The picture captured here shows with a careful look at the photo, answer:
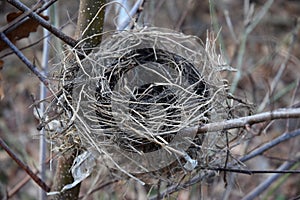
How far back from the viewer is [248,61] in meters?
4.84

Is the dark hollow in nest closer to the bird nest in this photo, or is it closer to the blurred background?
the bird nest

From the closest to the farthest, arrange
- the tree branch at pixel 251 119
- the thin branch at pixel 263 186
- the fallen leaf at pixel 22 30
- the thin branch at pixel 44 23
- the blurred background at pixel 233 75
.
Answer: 1. the tree branch at pixel 251 119
2. the thin branch at pixel 44 23
3. the fallen leaf at pixel 22 30
4. the thin branch at pixel 263 186
5. the blurred background at pixel 233 75

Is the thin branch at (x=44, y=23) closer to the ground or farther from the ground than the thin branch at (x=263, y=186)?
farther from the ground

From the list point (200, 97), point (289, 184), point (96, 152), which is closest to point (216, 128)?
point (200, 97)

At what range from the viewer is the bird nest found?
56.6 inches

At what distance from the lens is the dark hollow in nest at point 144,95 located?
1.44 m

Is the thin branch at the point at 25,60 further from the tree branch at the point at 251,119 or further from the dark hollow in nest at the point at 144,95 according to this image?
the tree branch at the point at 251,119

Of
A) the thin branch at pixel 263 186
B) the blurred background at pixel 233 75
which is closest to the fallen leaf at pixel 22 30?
the thin branch at pixel 263 186

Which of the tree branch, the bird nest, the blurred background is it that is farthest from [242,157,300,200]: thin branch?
the blurred background

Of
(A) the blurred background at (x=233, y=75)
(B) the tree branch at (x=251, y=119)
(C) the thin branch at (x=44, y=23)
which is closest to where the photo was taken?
(B) the tree branch at (x=251, y=119)

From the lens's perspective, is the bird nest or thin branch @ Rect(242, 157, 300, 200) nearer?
the bird nest

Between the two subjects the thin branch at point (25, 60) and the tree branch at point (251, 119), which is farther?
the thin branch at point (25, 60)

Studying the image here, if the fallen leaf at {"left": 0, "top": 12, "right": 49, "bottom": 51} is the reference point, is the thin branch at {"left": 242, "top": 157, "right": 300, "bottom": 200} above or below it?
below

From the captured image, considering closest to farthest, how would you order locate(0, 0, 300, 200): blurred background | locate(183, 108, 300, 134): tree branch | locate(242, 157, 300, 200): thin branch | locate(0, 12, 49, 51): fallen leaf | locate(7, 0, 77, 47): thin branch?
1. locate(183, 108, 300, 134): tree branch
2. locate(7, 0, 77, 47): thin branch
3. locate(0, 12, 49, 51): fallen leaf
4. locate(242, 157, 300, 200): thin branch
5. locate(0, 0, 300, 200): blurred background
